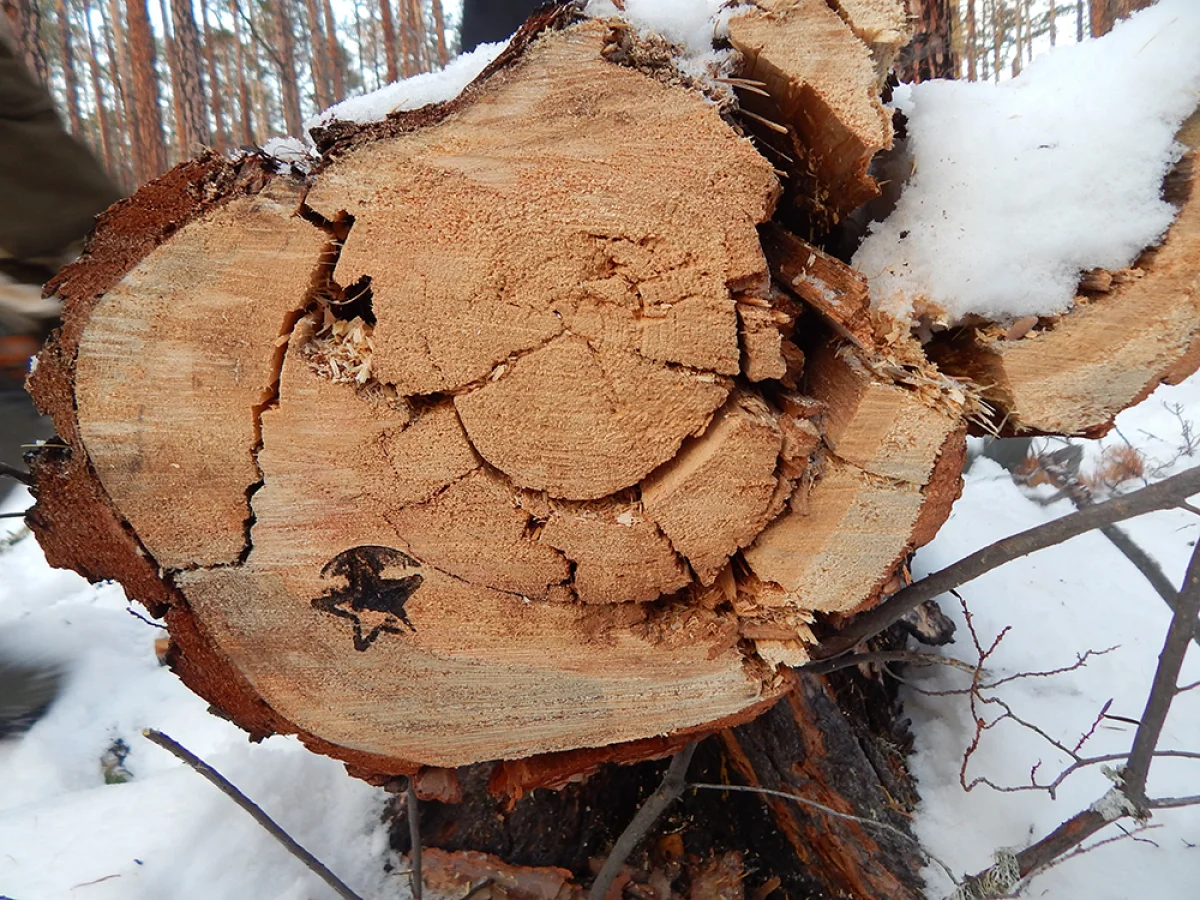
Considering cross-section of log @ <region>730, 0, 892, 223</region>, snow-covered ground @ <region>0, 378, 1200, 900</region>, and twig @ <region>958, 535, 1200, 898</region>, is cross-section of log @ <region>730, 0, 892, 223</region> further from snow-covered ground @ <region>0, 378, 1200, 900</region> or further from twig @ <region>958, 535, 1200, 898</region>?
snow-covered ground @ <region>0, 378, 1200, 900</region>

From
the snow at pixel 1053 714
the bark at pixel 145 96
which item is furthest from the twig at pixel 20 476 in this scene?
the bark at pixel 145 96

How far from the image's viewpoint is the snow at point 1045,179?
0.80 metres

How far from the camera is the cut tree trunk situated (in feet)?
2.61

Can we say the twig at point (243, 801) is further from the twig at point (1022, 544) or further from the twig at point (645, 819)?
the twig at point (1022, 544)

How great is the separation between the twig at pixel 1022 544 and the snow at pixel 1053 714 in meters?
0.57

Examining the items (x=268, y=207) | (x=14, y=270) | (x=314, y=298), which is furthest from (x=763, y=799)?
(x=14, y=270)

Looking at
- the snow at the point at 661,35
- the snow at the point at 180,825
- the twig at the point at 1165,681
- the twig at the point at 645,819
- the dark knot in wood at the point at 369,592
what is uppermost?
the snow at the point at 661,35

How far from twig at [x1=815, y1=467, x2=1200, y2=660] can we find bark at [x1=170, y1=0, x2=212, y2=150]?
7.93 metres

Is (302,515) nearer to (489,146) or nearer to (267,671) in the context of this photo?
(267,671)

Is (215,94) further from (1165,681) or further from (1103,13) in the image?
(1165,681)

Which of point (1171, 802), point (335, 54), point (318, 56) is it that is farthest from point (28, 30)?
point (1171, 802)

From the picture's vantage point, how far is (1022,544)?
40.4 inches

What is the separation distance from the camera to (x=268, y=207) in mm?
834

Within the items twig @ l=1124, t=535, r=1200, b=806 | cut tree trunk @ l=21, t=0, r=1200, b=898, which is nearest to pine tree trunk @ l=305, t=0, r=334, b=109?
cut tree trunk @ l=21, t=0, r=1200, b=898
